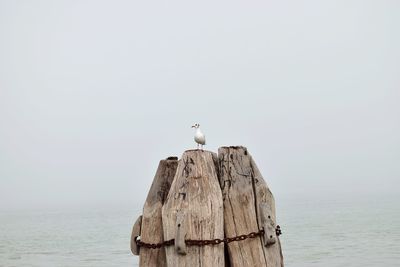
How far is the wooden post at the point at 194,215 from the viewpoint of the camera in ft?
17.6

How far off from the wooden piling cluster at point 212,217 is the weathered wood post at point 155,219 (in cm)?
1

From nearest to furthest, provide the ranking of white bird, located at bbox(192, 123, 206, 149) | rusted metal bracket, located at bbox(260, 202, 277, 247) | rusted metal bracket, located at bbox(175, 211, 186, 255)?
rusted metal bracket, located at bbox(175, 211, 186, 255)
rusted metal bracket, located at bbox(260, 202, 277, 247)
white bird, located at bbox(192, 123, 206, 149)

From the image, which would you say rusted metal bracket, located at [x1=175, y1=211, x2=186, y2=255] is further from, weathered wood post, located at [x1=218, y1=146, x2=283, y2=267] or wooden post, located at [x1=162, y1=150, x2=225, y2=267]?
Result: weathered wood post, located at [x1=218, y1=146, x2=283, y2=267]

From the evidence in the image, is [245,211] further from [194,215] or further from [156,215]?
[156,215]

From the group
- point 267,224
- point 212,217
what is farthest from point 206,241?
point 267,224

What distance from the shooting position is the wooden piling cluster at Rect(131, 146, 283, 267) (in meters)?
5.39

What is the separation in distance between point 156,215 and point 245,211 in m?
0.98

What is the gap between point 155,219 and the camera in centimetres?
586

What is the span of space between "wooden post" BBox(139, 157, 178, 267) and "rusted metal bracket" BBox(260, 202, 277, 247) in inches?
43.3

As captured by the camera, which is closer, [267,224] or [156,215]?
[267,224]

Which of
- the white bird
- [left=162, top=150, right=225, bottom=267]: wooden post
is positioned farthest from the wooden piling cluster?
the white bird

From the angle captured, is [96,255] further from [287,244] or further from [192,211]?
[192,211]

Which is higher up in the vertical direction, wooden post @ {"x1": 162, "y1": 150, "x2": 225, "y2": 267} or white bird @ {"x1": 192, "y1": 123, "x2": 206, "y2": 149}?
white bird @ {"x1": 192, "y1": 123, "x2": 206, "y2": 149}

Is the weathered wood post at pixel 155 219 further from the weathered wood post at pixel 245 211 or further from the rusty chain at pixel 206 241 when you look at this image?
the weathered wood post at pixel 245 211
